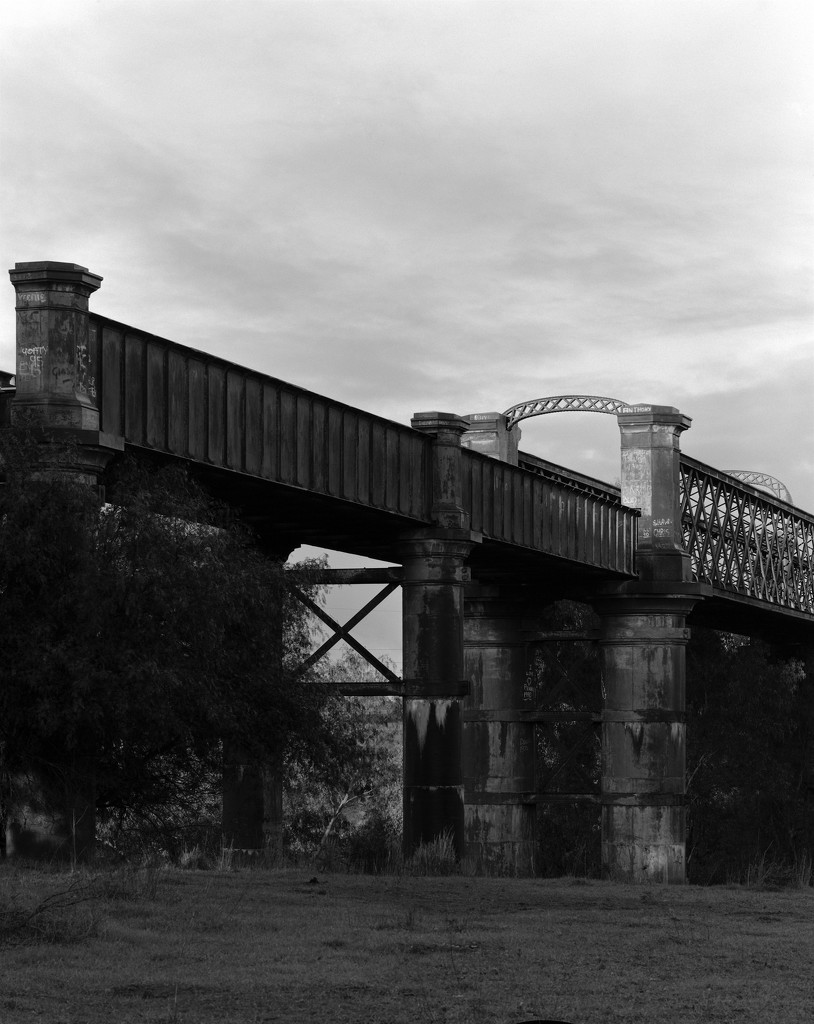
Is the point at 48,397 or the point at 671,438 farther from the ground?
the point at 671,438

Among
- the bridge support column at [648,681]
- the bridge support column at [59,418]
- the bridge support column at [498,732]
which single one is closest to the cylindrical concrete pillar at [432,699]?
the bridge support column at [59,418]

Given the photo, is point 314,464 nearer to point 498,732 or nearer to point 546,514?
point 546,514

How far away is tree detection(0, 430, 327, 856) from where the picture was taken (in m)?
15.9

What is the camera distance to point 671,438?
39.0 meters

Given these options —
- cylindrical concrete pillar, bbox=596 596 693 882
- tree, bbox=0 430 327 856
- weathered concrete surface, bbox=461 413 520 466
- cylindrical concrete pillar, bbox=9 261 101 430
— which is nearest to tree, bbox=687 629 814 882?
cylindrical concrete pillar, bbox=596 596 693 882

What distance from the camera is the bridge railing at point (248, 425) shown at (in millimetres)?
20625

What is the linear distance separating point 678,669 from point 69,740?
24.5 metres

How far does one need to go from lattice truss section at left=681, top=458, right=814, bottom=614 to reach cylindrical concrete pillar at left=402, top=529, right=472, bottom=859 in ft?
42.3

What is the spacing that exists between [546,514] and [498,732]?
8137mm

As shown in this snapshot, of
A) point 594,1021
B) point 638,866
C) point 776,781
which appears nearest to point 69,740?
point 594,1021

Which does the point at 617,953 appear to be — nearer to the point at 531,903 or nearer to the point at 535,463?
the point at 531,903

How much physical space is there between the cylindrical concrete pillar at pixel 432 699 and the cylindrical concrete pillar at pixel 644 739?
35.0ft

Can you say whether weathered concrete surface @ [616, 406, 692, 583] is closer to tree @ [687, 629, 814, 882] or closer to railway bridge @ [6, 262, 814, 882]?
railway bridge @ [6, 262, 814, 882]

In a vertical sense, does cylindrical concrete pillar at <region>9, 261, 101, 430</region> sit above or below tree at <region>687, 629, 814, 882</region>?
above
